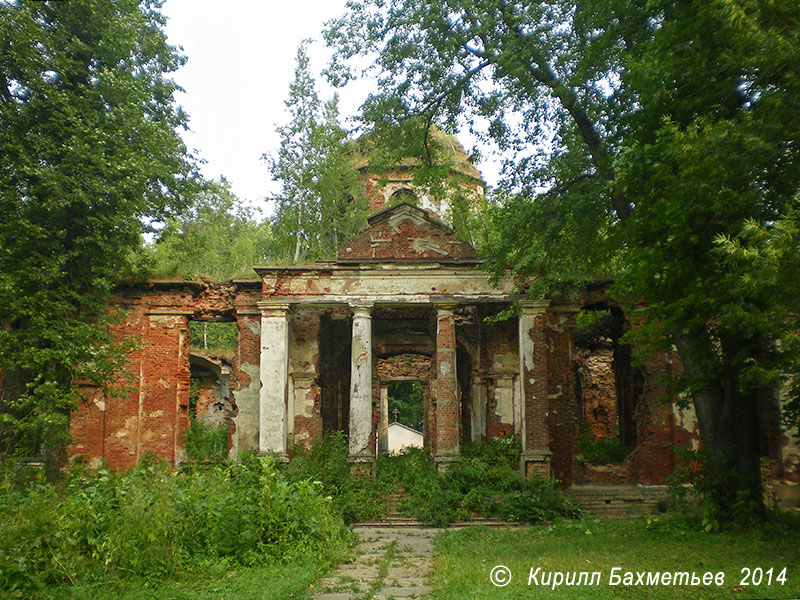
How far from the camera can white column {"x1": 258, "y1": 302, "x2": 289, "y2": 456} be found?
13.9m

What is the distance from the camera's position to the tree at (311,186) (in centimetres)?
2339

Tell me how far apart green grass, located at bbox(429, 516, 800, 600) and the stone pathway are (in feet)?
0.82

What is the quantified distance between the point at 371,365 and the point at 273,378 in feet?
6.95

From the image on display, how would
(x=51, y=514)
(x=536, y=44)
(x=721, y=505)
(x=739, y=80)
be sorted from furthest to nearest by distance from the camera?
(x=536, y=44)
(x=721, y=505)
(x=739, y=80)
(x=51, y=514)

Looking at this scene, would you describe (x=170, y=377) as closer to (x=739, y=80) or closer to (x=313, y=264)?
(x=313, y=264)

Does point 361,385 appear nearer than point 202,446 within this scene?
Yes

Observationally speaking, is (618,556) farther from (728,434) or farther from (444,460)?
(444,460)

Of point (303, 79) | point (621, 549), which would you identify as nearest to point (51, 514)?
point (621, 549)

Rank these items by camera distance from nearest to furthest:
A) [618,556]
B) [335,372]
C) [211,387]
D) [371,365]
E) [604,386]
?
[618,556], [371,365], [335,372], [604,386], [211,387]

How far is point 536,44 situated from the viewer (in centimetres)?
1066

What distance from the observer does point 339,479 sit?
13.2 m

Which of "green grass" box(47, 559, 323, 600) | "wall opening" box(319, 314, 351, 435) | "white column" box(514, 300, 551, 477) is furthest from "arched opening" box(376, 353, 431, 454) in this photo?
"green grass" box(47, 559, 323, 600)

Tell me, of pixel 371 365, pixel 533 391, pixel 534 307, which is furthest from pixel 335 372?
pixel 534 307

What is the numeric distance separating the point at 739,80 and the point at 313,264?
29.7ft
